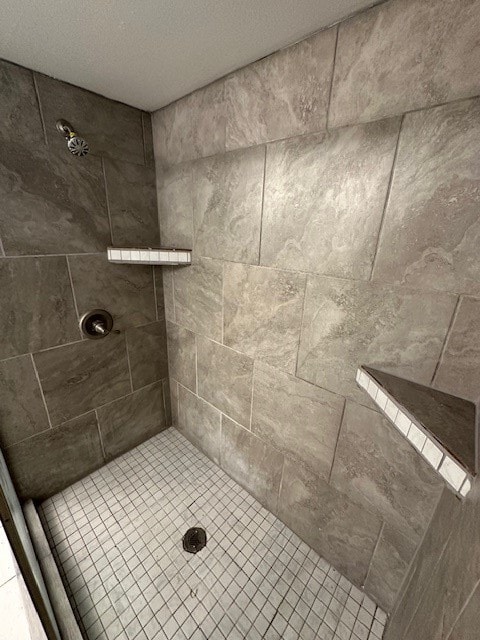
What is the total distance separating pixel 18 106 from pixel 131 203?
493 millimetres

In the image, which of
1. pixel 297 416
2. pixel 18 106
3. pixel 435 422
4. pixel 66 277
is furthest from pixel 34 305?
pixel 435 422

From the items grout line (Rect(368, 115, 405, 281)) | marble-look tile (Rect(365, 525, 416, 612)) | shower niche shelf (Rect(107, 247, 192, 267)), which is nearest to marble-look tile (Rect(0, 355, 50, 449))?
shower niche shelf (Rect(107, 247, 192, 267))

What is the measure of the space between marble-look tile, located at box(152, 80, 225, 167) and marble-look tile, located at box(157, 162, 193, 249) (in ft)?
0.18

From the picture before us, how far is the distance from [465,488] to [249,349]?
2.61 ft

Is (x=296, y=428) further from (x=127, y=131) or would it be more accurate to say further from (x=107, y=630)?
(x=127, y=131)

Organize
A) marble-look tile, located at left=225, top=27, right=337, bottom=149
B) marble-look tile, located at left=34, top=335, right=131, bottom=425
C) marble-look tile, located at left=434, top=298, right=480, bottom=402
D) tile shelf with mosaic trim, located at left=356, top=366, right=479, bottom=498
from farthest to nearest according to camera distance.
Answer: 1. marble-look tile, located at left=34, top=335, right=131, bottom=425
2. marble-look tile, located at left=225, top=27, right=337, bottom=149
3. marble-look tile, located at left=434, top=298, right=480, bottom=402
4. tile shelf with mosaic trim, located at left=356, top=366, right=479, bottom=498

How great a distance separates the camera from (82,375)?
1319 millimetres

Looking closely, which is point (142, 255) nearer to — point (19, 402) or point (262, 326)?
point (262, 326)

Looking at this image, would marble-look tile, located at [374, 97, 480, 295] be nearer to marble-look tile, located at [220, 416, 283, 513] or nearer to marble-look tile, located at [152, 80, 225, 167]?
marble-look tile, located at [152, 80, 225, 167]

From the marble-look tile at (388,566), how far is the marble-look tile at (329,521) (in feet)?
0.08

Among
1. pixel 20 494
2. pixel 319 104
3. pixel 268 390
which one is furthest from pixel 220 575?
pixel 319 104

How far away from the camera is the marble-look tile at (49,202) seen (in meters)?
0.97

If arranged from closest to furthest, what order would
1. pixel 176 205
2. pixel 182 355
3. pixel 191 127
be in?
pixel 191 127 < pixel 176 205 < pixel 182 355

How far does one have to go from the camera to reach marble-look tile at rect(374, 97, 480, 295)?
572mm
